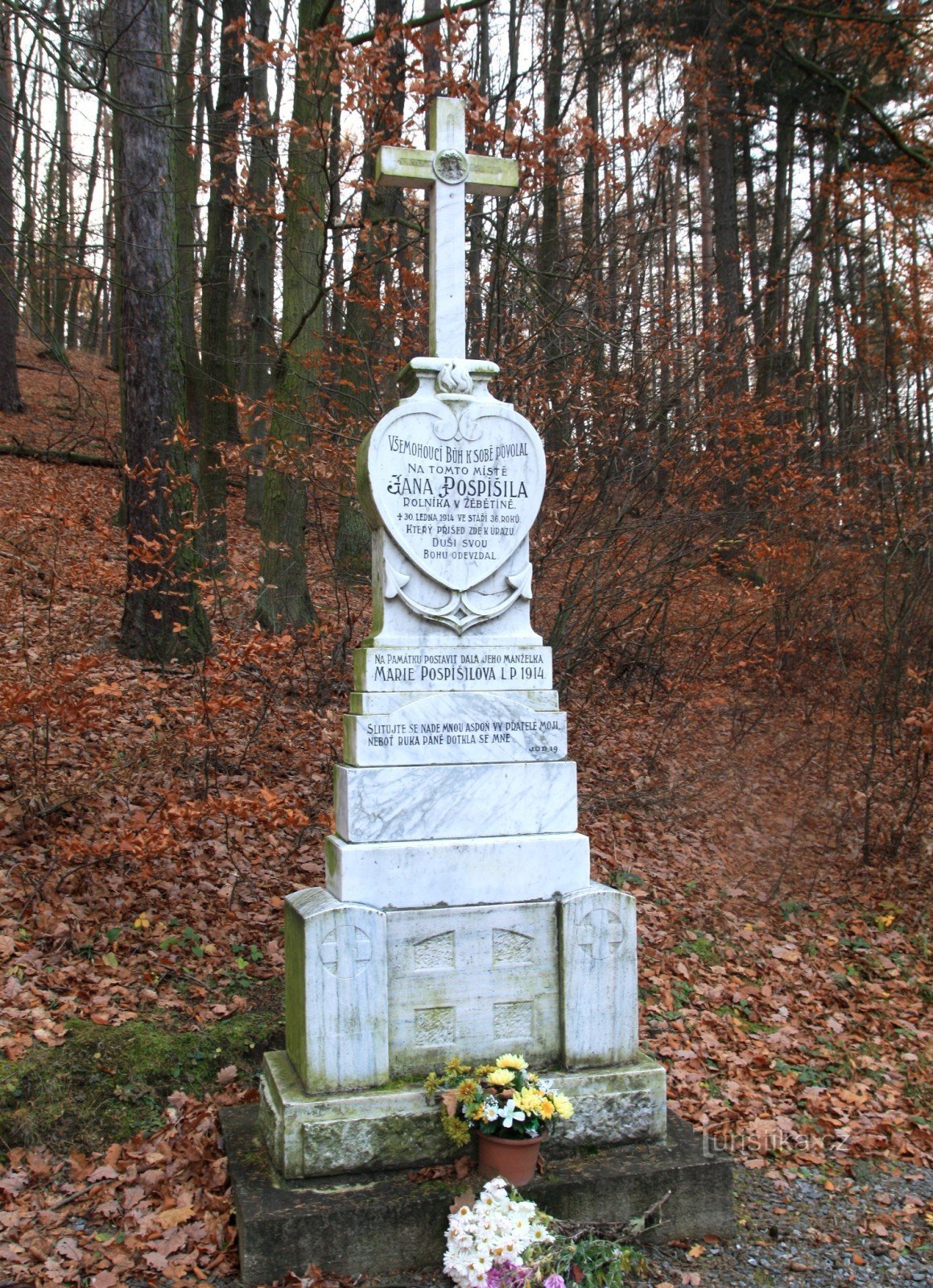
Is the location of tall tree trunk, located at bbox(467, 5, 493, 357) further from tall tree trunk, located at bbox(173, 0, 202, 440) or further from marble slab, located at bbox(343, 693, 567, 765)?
marble slab, located at bbox(343, 693, 567, 765)

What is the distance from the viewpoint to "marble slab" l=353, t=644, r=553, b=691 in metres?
4.41

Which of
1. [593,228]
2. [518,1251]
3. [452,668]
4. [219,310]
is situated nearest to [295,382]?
[593,228]

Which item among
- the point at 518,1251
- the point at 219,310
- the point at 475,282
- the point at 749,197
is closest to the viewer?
the point at 518,1251

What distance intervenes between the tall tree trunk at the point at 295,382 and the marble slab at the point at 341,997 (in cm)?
500

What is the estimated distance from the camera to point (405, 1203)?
149 inches

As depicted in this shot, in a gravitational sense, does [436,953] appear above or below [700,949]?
above

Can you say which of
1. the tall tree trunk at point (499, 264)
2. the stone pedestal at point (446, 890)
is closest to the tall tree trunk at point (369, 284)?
the tall tree trunk at point (499, 264)

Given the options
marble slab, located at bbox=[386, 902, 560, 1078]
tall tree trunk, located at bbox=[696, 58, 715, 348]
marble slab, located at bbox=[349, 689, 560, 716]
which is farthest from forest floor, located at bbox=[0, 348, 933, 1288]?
tall tree trunk, located at bbox=[696, 58, 715, 348]

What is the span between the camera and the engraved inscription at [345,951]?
406cm

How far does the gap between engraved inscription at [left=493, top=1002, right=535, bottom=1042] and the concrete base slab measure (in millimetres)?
449

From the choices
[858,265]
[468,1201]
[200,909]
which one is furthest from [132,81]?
[858,265]

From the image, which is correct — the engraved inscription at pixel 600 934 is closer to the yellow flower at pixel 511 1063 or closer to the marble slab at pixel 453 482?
the yellow flower at pixel 511 1063

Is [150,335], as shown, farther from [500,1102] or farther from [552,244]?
[500,1102]

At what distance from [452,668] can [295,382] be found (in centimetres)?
601
